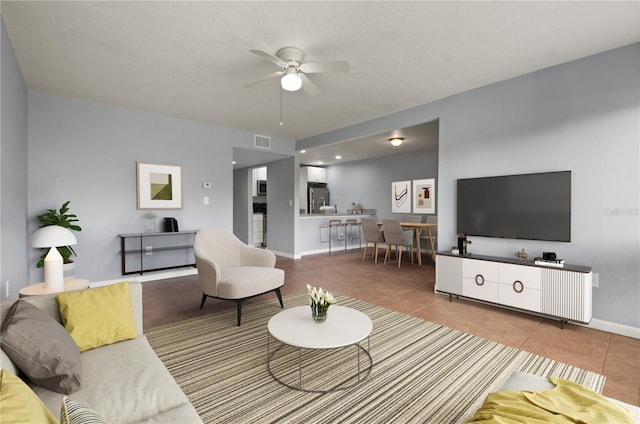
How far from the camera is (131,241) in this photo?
4699 mm

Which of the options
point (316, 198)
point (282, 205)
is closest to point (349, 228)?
point (316, 198)

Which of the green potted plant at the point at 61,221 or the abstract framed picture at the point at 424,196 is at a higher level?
the abstract framed picture at the point at 424,196

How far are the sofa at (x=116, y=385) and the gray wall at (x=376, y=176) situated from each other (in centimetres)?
715

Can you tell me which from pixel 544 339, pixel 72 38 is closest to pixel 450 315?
pixel 544 339

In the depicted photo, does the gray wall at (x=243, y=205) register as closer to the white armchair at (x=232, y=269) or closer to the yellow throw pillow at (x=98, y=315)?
the white armchair at (x=232, y=269)

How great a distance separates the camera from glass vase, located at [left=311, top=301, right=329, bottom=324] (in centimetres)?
211

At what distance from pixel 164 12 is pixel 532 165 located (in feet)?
12.7

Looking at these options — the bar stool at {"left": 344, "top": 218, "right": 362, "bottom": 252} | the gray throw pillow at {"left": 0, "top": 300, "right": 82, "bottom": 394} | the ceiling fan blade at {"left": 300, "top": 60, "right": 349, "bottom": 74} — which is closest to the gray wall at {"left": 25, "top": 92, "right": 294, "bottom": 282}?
the ceiling fan blade at {"left": 300, "top": 60, "right": 349, "bottom": 74}

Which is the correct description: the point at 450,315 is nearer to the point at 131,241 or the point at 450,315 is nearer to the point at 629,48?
the point at 629,48

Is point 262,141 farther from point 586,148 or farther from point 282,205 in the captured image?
point 586,148

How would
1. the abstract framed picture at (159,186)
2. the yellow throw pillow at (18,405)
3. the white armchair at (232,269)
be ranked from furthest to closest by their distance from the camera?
the abstract framed picture at (159,186)
the white armchair at (232,269)
the yellow throw pillow at (18,405)

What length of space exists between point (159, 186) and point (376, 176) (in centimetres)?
573

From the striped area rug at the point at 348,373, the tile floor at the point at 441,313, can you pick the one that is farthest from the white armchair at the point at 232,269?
the tile floor at the point at 441,313

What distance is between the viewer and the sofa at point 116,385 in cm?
119
